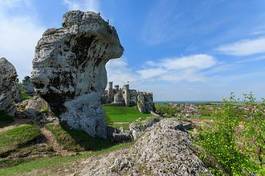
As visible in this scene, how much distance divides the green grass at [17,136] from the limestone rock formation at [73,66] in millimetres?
3610

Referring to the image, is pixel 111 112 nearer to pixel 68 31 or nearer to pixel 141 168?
pixel 68 31

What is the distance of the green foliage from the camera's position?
22.5 metres

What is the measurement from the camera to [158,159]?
23750 millimetres

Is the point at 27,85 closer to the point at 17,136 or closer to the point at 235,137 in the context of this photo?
the point at 17,136

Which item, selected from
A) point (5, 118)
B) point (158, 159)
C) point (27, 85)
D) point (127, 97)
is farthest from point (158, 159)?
point (27, 85)

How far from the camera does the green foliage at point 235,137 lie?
22.5m

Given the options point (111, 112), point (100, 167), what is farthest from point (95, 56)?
point (111, 112)

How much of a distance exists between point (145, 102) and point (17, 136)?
2630 inches

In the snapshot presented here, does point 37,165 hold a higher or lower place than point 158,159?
lower

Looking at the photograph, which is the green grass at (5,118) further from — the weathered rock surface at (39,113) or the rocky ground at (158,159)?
the rocky ground at (158,159)

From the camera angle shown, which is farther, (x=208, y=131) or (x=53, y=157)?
(x=53, y=157)

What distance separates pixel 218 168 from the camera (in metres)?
23.0

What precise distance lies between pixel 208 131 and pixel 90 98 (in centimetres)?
2994

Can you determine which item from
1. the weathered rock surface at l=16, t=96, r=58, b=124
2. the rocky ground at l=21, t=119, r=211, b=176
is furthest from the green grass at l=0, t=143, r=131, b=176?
the weathered rock surface at l=16, t=96, r=58, b=124
